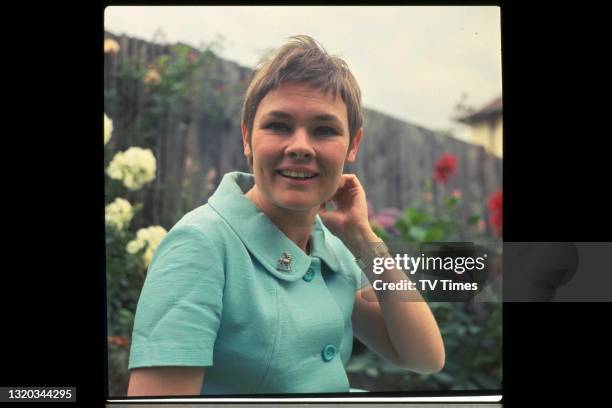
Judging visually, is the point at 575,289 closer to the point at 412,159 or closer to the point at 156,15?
the point at 412,159

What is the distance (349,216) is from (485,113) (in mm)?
527

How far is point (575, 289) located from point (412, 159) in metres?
0.64

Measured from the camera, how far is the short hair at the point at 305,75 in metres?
1.76

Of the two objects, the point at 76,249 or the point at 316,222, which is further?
the point at 76,249

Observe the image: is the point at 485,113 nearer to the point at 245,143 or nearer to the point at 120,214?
the point at 245,143

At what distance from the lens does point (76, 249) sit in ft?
6.53

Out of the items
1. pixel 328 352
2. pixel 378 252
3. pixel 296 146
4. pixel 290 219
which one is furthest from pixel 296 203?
pixel 328 352

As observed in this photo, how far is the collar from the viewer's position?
1711 millimetres

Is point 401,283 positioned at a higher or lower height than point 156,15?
lower

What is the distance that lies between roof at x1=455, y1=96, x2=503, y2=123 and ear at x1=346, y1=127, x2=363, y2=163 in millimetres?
320

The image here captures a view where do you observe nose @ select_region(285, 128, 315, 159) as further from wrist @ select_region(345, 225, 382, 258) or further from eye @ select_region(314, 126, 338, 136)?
wrist @ select_region(345, 225, 382, 258)

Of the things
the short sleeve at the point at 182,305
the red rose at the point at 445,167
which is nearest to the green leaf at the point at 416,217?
the red rose at the point at 445,167

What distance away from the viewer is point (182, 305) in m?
1.62

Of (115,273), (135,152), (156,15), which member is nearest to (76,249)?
(115,273)
